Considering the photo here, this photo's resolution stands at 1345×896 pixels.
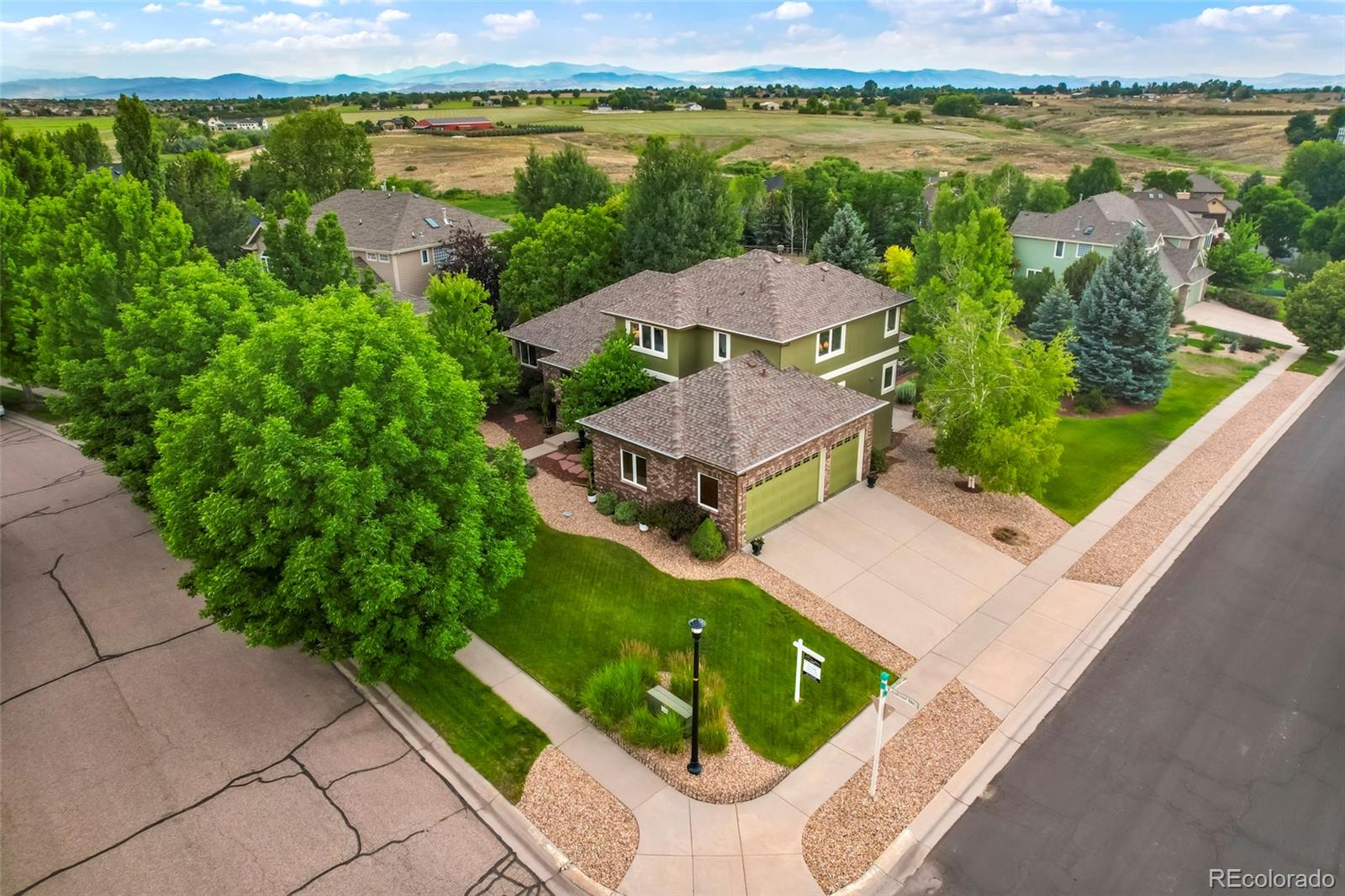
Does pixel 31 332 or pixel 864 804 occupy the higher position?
pixel 31 332

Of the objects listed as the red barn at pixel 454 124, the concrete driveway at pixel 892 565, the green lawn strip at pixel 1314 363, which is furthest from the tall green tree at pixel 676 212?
the red barn at pixel 454 124

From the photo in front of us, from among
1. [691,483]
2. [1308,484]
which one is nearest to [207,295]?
[691,483]

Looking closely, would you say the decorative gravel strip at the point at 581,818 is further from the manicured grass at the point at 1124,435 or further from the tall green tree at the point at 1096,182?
the tall green tree at the point at 1096,182

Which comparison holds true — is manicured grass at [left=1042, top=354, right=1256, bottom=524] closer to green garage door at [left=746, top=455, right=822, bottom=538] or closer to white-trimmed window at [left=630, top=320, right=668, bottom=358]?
green garage door at [left=746, top=455, right=822, bottom=538]

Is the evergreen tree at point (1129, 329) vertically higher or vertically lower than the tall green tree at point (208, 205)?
lower

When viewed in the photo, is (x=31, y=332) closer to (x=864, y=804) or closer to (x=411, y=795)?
(x=411, y=795)
